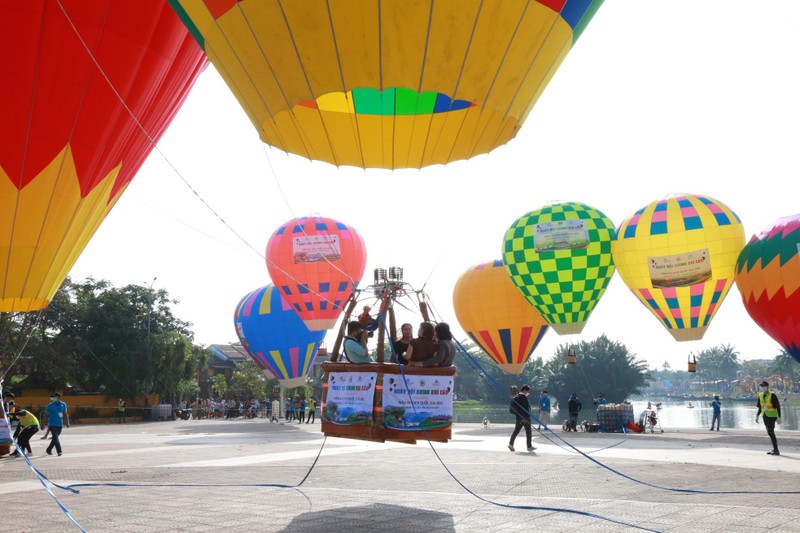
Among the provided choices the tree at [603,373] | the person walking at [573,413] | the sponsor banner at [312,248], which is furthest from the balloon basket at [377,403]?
the tree at [603,373]

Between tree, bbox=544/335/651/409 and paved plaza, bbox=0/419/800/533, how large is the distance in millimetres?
71649

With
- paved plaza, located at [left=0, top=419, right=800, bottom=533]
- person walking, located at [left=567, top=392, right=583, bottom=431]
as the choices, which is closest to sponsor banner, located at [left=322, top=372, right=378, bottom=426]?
paved plaza, located at [left=0, top=419, right=800, bottom=533]

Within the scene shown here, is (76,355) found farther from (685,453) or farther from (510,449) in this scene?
(685,453)

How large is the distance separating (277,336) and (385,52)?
28.1 meters

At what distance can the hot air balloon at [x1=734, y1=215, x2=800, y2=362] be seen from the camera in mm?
21000

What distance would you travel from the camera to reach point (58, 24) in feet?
33.6

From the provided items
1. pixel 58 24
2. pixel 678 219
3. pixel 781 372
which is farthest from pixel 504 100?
pixel 781 372

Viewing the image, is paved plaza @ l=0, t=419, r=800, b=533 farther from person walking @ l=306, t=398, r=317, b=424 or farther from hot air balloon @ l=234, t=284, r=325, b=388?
hot air balloon @ l=234, t=284, r=325, b=388

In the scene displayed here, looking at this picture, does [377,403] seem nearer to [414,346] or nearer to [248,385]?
[414,346]

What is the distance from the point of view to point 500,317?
97.4ft

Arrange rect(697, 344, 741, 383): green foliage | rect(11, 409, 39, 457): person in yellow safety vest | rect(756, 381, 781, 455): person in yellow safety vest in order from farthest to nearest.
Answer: rect(697, 344, 741, 383): green foliage → rect(11, 409, 39, 457): person in yellow safety vest → rect(756, 381, 781, 455): person in yellow safety vest

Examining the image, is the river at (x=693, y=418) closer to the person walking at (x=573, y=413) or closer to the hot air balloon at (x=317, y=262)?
the person walking at (x=573, y=413)

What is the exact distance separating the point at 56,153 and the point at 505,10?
7.60m

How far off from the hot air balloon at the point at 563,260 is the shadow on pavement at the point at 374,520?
2021 cm
